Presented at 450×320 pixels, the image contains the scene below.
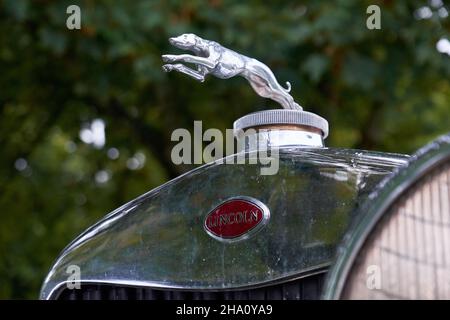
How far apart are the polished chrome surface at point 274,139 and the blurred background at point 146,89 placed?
9.80 ft

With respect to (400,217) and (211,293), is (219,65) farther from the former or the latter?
(400,217)

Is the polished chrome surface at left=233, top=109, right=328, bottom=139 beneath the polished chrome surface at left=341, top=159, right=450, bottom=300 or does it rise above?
above

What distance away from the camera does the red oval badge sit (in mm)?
1903

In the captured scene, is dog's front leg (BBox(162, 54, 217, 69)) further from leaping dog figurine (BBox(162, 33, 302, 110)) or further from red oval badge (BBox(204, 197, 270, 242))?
red oval badge (BBox(204, 197, 270, 242))

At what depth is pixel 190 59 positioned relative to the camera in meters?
2.08

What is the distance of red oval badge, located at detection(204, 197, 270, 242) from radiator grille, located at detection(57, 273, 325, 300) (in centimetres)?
12

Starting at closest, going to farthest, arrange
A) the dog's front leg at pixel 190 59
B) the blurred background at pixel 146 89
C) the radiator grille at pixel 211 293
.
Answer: the radiator grille at pixel 211 293, the dog's front leg at pixel 190 59, the blurred background at pixel 146 89

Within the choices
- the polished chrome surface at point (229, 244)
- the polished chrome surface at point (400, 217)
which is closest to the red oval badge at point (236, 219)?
the polished chrome surface at point (229, 244)

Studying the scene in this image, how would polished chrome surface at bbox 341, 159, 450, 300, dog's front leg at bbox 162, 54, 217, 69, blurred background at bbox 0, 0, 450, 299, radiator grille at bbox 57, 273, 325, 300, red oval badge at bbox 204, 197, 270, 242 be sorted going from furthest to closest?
blurred background at bbox 0, 0, 450, 299, dog's front leg at bbox 162, 54, 217, 69, red oval badge at bbox 204, 197, 270, 242, radiator grille at bbox 57, 273, 325, 300, polished chrome surface at bbox 341, 159, 450, 300

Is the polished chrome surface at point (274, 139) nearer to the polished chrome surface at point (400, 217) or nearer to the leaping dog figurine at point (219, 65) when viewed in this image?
the leaping dog figurine at point (219, 65)

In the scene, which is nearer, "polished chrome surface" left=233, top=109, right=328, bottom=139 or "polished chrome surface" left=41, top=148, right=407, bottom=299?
"polished chrome surface" left=41, top=148, right=407, bottom=299

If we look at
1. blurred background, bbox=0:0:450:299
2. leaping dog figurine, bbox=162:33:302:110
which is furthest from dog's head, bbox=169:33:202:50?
blurred background, bbox=0:0:450:299

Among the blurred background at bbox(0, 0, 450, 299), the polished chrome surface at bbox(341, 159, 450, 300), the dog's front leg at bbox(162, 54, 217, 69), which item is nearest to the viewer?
the polished chrome surface at bbox(341, 159, 450, 300)

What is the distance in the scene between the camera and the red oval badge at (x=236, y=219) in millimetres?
1903
